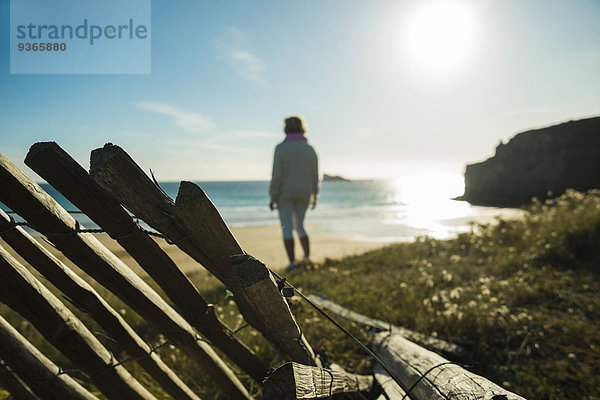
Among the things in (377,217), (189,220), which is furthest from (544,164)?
(189,220)

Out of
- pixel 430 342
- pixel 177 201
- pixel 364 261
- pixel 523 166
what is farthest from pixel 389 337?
pixel 523 166

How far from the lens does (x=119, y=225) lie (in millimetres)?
1197

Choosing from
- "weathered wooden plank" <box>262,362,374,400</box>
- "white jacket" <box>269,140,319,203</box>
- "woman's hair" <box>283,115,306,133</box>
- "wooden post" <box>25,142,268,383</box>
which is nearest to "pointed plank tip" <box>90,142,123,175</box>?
"wooden post" <box>25,142,268,383</box>

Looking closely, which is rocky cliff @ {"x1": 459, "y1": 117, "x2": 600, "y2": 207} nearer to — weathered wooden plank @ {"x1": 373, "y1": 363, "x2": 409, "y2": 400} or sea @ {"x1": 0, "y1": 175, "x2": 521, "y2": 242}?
sea @ {"x1": 0, "y1": 175, "x2": 521, "y2": 242}

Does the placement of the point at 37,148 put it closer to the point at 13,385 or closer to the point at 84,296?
the point at 84,296

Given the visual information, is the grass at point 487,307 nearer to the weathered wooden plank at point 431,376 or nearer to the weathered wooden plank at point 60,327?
the weathered wooden plank at point 431,376

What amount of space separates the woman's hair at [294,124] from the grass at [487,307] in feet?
8.84

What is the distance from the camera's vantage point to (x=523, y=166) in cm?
4894

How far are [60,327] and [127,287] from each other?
12.8 inches

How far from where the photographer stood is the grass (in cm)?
257

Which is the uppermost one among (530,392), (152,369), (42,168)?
(42,168)

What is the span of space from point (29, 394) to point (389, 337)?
242 centimetres

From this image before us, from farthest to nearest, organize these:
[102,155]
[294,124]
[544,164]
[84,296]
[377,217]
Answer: [544,164] < [377,217] < [294,124] < [84,296] < [102,155]

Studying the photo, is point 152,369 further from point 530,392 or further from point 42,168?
point 530,392
